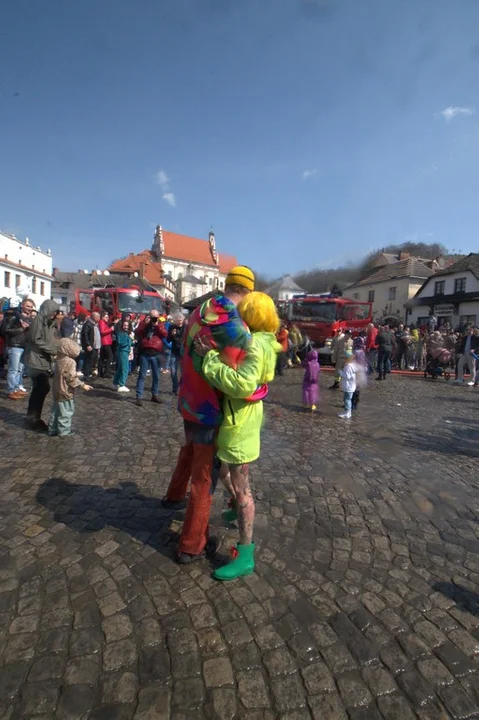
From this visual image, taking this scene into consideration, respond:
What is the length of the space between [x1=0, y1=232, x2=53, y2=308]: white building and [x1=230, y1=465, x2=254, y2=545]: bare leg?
4480 cm

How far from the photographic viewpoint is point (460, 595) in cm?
256

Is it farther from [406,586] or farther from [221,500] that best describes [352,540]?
[221,500]

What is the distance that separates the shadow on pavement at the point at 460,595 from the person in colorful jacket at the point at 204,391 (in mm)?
1510

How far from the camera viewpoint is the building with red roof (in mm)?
83306

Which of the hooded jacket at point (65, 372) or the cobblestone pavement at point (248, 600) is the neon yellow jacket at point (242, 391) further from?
the hooded jacket at point (65, 372)

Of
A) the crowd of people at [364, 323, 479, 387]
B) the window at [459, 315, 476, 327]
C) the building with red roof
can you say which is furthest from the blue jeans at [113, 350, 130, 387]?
the building with red roof

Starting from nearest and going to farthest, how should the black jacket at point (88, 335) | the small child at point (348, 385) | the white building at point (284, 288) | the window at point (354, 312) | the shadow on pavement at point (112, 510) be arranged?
the shadow on pavement at point (112, 510)
the small child at point (348, 385)
the black jacket at point (88, 335)
the window at point (354, 312)
the white building at point (284, 288)

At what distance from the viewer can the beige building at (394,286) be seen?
41719mm

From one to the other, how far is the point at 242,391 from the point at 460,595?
6.27 ft

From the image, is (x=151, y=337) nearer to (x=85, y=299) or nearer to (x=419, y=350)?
(x=85, y=299)

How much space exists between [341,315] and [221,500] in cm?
1564

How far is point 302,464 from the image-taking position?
4.83 m

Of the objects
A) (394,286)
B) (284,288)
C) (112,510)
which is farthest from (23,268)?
(112,510)

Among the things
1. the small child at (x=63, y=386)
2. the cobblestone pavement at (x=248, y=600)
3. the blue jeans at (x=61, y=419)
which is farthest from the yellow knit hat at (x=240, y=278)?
the blue jeans at (x=61, y=419)
